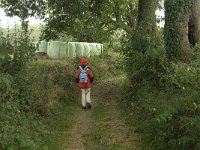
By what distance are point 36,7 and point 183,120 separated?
17.9 meters

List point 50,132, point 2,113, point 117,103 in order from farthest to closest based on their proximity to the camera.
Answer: point 117,103
point 50,132
point 2,113

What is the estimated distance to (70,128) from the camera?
12.0m

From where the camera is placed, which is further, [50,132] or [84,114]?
[84,114]

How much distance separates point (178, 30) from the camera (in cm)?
1410

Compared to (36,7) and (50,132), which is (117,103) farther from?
(36,7)

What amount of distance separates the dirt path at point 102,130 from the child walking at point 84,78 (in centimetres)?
38

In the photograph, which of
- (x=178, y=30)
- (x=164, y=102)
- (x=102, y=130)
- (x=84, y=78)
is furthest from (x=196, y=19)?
(x=102, y=130)

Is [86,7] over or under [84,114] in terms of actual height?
over

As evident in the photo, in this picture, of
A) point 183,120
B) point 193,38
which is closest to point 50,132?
point 183,120

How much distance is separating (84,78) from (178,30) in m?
4.00

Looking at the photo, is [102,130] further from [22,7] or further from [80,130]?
[22,7]

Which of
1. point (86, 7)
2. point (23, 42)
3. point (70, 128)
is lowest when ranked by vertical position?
point (70, 128)

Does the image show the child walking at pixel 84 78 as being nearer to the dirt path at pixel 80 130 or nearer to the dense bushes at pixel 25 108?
the dirt path at pixel 80 130

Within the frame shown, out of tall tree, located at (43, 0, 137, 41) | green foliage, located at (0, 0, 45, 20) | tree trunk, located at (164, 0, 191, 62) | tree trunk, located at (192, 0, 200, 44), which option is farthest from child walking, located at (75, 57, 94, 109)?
green foliage, located at (0, 0, 45, 20)
